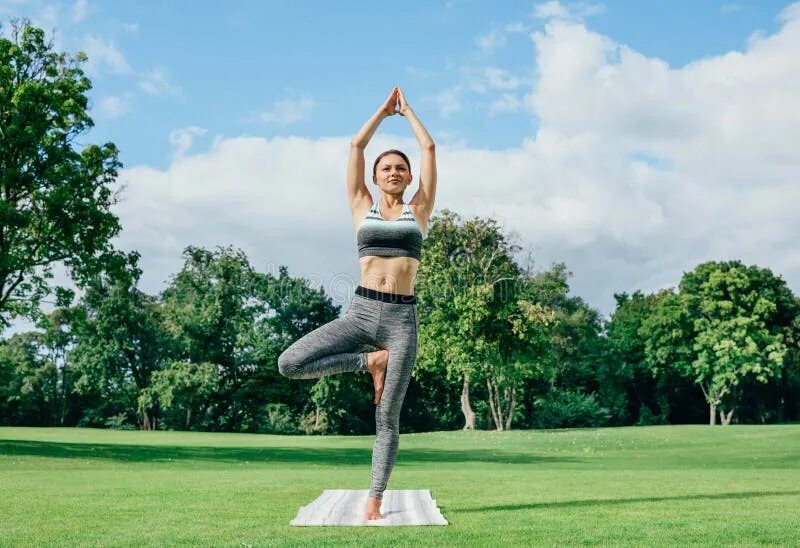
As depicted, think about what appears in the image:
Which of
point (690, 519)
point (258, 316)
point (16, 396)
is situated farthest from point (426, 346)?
point (690, 519)

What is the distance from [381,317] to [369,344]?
27 cm

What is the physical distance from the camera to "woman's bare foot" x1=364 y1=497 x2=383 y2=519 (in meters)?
6.94

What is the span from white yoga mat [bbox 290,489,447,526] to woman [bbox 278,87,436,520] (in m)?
0.24

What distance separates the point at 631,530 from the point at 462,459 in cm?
1736

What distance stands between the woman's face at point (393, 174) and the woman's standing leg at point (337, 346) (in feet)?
3.46

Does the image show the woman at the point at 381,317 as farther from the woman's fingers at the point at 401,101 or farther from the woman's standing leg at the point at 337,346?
the woman's fingers at the point at 401,101

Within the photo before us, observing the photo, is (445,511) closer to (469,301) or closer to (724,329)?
(469,301)

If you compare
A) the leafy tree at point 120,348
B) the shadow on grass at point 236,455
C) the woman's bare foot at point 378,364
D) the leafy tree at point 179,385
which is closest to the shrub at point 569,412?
the leafy tree at point 179,385

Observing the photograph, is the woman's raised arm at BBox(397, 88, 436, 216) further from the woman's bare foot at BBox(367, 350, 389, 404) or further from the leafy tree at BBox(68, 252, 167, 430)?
the leafy tree at BBox(68, 252, 167, 430)

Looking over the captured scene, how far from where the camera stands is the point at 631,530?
6391mm

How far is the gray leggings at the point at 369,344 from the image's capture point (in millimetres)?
6820

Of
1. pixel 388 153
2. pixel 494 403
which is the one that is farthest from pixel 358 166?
pixel 494 403

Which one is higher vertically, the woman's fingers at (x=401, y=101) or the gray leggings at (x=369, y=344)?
the woman's fingers at (x=401, y=101)

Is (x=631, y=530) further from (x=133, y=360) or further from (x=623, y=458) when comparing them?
(x=133, y=360)
